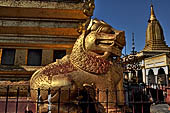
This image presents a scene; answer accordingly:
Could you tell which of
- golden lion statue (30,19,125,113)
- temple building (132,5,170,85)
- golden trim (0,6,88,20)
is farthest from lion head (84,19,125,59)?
temple building (132,5,170,85)

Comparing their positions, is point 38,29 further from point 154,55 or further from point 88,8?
point 154,55

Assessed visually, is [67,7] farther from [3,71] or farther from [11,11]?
[3,71]

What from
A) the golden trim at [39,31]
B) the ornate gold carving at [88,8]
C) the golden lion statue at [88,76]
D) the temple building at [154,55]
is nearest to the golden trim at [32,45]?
the golden trim at [39,31]

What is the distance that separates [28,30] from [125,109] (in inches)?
182

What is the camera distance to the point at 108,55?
4.03 meters

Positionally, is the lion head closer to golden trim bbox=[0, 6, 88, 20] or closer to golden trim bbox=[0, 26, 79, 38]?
golden trim bbox=[0, 26, 79, 38]

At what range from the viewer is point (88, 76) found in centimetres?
377

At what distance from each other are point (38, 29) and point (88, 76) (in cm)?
353

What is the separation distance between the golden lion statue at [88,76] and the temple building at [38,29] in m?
2.16

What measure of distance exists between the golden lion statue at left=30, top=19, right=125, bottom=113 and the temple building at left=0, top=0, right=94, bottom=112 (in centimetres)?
216

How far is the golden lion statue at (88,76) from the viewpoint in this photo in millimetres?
3576

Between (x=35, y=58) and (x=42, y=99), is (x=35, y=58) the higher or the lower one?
the higher one

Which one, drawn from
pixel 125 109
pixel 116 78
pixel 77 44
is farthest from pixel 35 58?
pixel 125 109

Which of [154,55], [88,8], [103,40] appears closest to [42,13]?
[88,8]
